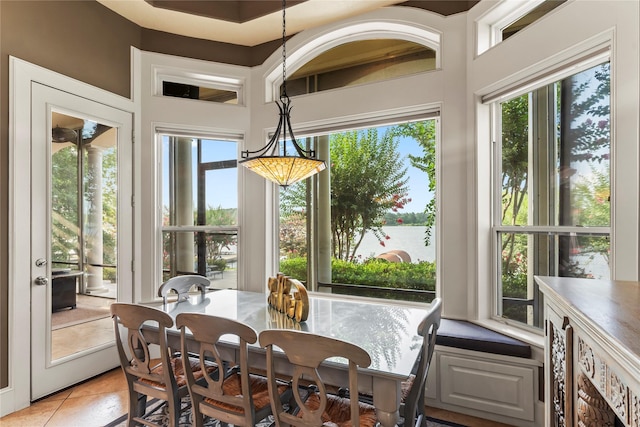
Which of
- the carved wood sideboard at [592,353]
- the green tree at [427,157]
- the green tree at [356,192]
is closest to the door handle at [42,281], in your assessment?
the green tree at [356,192]

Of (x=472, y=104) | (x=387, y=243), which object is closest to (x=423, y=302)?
(x=387, y=243)

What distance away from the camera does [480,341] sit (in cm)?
236

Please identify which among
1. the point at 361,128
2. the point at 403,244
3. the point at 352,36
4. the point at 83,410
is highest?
the point at 352,36

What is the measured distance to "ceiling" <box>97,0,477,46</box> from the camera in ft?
10.1

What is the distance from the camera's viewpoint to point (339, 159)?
11.9 feet

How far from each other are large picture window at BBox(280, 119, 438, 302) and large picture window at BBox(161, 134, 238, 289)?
0.59 m

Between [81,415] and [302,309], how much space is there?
1791mm

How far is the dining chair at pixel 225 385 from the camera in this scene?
156 cm

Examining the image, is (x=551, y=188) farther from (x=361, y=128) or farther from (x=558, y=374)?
(x=361, y=128)

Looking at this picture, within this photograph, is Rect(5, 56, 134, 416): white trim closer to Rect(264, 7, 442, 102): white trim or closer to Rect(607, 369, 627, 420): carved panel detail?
Rect(264, 7, 442, 102): white trim

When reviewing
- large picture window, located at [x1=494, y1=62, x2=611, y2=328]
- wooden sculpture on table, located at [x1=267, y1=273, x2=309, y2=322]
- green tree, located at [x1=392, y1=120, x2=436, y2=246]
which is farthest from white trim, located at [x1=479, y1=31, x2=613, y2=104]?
wooden sculpture on table, located at [x1=267, y1=273, x2=309, y2=322]

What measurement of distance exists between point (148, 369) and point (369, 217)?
2.31 m

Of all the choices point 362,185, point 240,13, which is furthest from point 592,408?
point 240,13

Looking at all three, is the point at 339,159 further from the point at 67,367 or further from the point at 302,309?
the point at 67,367
